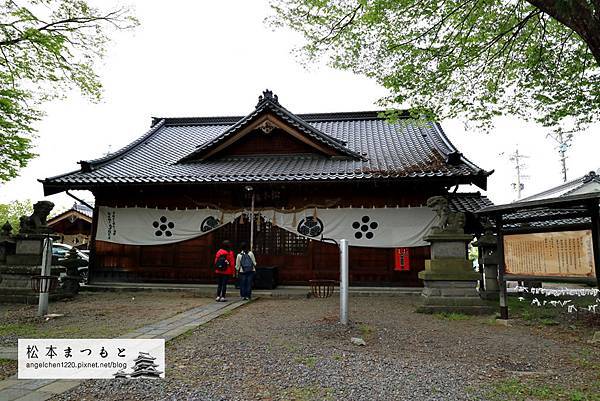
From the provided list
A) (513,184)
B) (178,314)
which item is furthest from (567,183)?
(513,184)

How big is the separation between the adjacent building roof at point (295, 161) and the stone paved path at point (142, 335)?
174 inches

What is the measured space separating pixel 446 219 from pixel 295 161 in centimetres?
624

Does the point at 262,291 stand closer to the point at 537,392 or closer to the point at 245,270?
the point at 245,270

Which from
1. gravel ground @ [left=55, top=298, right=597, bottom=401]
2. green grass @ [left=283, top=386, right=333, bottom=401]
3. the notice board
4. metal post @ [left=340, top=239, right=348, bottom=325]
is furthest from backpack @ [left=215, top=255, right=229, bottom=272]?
the notice board

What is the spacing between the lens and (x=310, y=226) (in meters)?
12.3

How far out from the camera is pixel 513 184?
48375 mm

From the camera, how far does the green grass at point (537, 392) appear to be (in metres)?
3.66

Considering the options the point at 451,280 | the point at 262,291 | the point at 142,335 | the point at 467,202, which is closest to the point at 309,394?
the point at 142,335

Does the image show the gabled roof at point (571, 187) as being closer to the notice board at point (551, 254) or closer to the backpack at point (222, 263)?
the notice board at point (551, 254)

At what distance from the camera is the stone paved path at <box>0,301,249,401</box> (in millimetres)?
3650

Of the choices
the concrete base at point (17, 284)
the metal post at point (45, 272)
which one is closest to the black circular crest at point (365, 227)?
the metal post at point (45, 272)

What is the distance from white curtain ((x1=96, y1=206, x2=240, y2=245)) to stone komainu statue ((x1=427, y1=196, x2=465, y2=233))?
20.6ft

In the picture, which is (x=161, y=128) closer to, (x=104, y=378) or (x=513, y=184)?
(x=104, y=378)

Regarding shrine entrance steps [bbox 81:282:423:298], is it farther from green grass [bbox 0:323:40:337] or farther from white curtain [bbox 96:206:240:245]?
green grass [bbox 0:323:40:337]
